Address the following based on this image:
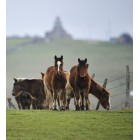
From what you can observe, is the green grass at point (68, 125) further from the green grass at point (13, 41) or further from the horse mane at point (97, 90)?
the green grass at point (13, 41)

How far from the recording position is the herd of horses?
5.79m

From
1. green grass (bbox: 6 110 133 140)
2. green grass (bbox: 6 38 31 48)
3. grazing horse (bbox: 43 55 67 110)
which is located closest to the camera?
green grass (bbox: 6 110 133 140)

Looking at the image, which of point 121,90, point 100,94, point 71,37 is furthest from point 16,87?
point 121,90

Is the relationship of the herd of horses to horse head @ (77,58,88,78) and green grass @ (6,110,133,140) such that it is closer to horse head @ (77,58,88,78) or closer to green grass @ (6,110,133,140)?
horse head @ (77,58,88,78)

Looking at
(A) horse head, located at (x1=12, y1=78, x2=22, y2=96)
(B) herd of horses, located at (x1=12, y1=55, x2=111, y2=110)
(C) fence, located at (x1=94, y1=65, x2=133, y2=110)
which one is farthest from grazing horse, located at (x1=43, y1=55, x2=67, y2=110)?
(C) fence, located at (x1=94, y1=65, x2=133, y2=110)

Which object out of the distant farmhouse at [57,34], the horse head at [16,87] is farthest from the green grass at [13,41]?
the horse head at [16,87]

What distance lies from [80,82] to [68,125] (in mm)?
494

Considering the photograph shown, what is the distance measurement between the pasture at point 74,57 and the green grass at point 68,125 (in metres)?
0.20

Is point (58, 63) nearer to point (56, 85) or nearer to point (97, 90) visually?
point (56, 85)

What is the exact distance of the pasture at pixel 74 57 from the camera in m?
5.70

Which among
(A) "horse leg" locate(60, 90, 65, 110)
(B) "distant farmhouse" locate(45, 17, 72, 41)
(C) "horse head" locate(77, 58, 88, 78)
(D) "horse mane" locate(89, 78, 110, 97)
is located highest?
(B) "distant farmhouse" locate(45, 17, 72, 41)

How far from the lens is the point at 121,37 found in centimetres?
579

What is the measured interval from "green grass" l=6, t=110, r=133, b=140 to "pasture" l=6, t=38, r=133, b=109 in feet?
0.65
